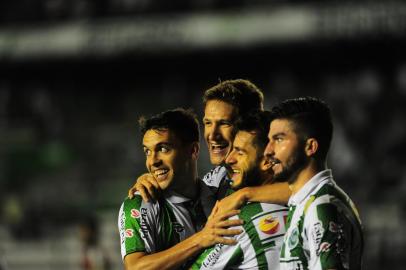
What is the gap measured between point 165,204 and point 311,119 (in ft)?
3.73

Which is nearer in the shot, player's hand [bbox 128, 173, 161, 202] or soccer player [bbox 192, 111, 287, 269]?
soccer player [bbox 192, 111, 287, 269]

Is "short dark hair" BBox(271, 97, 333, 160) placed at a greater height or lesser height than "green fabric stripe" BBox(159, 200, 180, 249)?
greater

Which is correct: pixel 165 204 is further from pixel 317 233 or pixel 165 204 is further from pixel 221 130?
pixel 317 233

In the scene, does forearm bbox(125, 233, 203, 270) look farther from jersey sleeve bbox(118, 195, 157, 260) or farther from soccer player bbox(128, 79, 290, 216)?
soccer player bbox(128, 79, 290, 216)

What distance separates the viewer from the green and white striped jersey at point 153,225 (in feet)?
12.9

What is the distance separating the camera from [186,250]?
3721 mm

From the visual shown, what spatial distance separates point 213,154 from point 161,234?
0.58 metres

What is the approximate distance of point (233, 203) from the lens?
3.63 metres

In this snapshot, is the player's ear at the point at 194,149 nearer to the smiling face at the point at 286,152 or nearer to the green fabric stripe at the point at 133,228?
the green fabric stripe at the point at 133,228

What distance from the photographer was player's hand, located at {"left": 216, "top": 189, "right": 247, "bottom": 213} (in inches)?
143

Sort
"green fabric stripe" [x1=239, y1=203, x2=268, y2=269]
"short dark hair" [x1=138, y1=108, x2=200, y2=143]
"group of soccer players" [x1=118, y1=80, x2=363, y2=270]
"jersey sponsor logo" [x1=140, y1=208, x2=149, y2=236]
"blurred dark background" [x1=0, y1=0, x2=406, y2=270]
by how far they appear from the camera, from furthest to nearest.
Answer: "blurred dark background" [x1=0, y1=0, x2=406, y2=270] < "short dark hair" [x1=138, y1=108, x2=200, y2=143] < "jersey sponsor logo" [x1=140, y1=208, x2=149, y2=236] < "green fabric stripe" [x1=239, y1=203, x2=268, y2=269] < "group of soccer players" [x1=118, y1=80, x2=363, y2=270]

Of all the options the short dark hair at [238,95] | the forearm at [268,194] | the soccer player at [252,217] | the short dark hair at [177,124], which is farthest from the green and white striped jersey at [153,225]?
the short dark hair at [238,95]

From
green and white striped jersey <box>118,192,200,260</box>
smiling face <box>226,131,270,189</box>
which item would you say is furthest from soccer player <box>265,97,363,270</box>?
green and white striped jersey <box>118,192,200,260</box>

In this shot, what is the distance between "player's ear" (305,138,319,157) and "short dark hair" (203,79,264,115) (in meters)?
1.19
